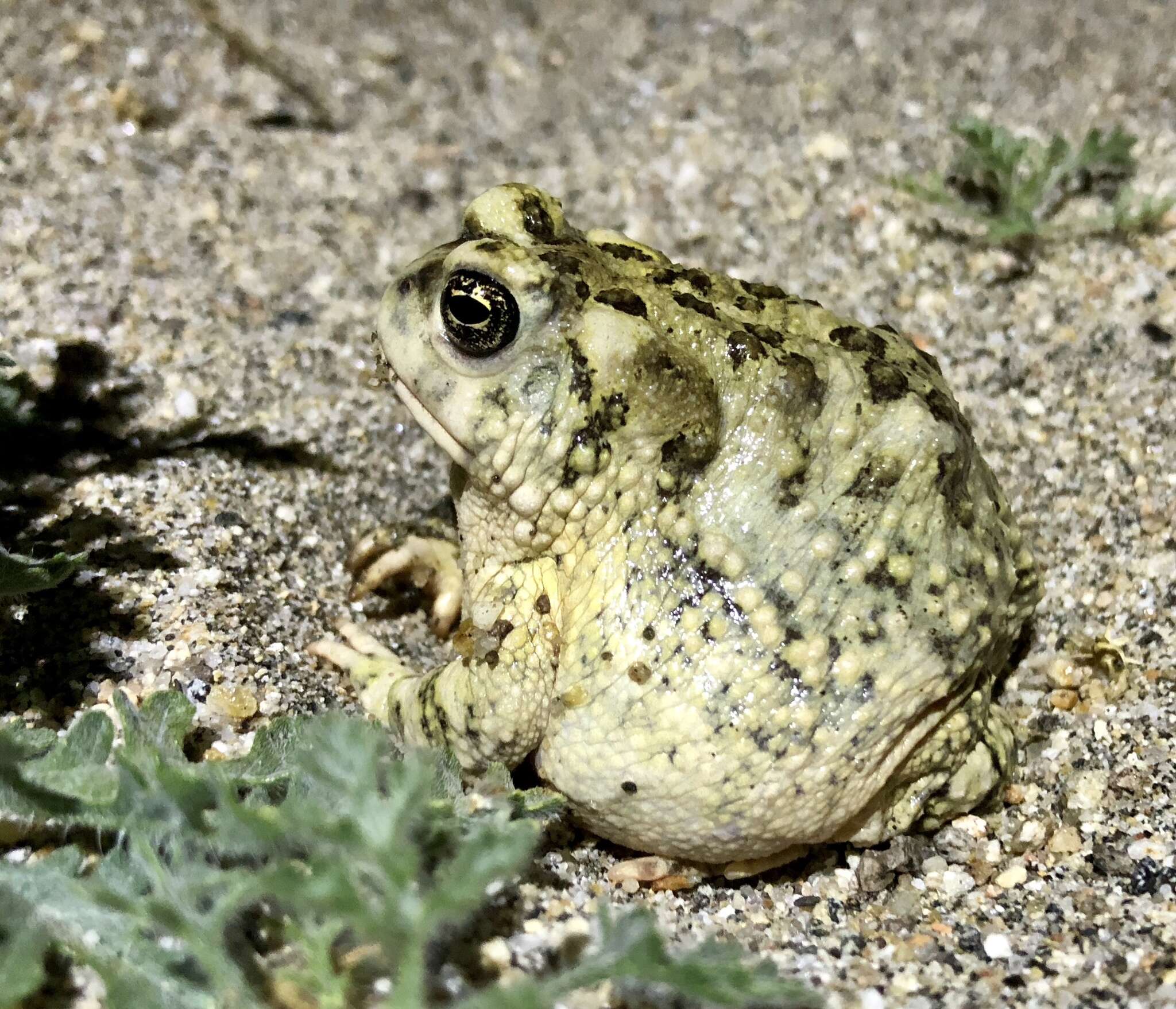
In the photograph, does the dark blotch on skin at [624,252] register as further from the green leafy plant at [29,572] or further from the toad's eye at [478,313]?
the green leafy plant at [29,572]

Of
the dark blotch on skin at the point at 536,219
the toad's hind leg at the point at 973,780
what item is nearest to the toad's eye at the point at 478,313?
the dark blotch on skin at the point at 536,219

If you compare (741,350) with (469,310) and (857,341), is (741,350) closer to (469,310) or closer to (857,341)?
(857,341)

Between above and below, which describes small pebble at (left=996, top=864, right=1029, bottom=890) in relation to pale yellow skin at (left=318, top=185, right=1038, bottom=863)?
below

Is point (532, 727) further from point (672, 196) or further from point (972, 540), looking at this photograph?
point (672, 196)

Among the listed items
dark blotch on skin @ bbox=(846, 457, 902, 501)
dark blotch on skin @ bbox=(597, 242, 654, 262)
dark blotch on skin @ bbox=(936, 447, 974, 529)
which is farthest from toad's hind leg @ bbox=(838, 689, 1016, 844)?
dark blotch on skin @ bbox=(597, 242, 654, 262)

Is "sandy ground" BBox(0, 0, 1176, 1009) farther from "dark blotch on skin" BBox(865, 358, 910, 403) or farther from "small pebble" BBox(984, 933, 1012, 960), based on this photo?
"dark blotch on skin" BBox(865, 358, 910, 403)

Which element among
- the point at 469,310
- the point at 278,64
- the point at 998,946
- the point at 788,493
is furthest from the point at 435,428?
the point at 278,64
